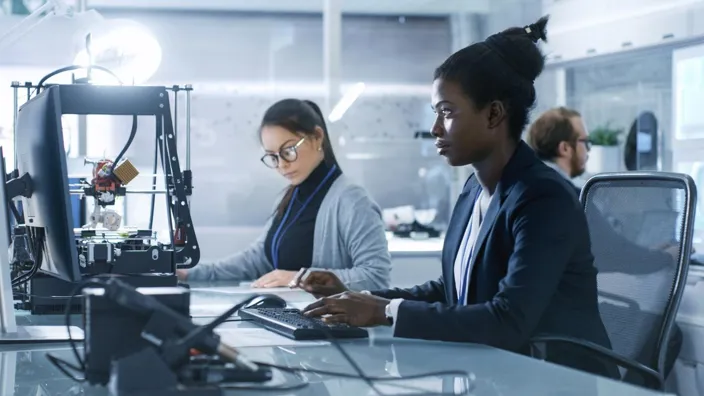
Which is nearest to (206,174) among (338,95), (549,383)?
(338,95)

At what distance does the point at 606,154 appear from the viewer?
174 inches

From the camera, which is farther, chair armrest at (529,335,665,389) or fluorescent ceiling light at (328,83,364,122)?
fluorescent ceiling light at (328,83,364,122)

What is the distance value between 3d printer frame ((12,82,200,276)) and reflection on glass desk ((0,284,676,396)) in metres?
0.33

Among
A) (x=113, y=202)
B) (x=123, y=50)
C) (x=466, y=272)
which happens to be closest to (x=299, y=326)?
(x=466, y=272)

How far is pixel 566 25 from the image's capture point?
4.60 metres

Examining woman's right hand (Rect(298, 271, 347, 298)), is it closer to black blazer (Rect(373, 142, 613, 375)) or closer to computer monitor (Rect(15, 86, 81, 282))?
black blazer (Rect(373, 142, 613, 375))

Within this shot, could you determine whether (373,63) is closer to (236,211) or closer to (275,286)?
(236,211)

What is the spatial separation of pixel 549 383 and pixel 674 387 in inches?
83.9

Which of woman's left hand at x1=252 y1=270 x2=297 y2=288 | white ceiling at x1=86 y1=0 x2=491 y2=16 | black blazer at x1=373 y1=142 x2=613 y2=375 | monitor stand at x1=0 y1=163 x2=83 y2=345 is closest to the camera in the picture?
monitor stand at x1=0 y1=163 x2=83 y2=345

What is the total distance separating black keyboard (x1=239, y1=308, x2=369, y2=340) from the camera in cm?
169

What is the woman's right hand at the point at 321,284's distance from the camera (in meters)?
2.04

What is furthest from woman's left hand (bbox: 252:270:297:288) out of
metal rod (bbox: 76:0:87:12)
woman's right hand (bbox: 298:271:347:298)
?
metal rod (bbox: 76:0:87:12)

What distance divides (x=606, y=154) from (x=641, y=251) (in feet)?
7.85

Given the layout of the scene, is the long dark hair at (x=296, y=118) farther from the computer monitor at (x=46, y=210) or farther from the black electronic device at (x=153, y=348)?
the black electronic device at (x=153, y=348)
